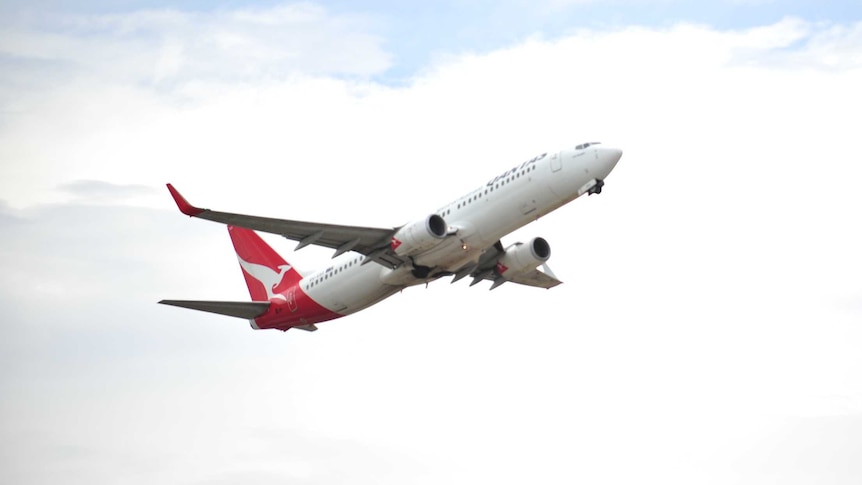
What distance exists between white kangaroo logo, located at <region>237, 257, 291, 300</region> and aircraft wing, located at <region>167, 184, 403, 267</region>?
9.22 metres

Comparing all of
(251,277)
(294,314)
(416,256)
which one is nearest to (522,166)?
(416,256)

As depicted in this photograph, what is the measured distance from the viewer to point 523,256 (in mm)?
61062

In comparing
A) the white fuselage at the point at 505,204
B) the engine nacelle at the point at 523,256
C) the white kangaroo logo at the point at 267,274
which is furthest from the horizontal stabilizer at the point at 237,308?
the engine nacelle at the point at 523,256

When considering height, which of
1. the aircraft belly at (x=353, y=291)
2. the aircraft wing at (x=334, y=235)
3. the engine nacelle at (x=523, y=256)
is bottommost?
the aircraft belly at (x=353, y=291)

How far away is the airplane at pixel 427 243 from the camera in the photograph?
53031 mm

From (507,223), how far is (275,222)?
9.73 meters

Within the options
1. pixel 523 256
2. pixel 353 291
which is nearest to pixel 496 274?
pixel 523 256

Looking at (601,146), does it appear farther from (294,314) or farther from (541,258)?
(294,314)

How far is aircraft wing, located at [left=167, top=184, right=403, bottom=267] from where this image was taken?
53.8 meters

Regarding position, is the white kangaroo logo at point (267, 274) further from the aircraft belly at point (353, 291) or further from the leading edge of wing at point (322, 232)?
the leading edge of wing at point (322, 232)

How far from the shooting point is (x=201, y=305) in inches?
2373

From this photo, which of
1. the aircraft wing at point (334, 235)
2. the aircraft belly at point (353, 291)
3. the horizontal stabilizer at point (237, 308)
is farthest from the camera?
the horizontal stabilizer at point (237, 308)

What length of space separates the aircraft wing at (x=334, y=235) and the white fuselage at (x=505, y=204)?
1.29 meters

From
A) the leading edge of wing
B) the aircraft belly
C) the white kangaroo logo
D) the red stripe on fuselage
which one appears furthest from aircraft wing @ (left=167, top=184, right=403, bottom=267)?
the white kangaroo logo
